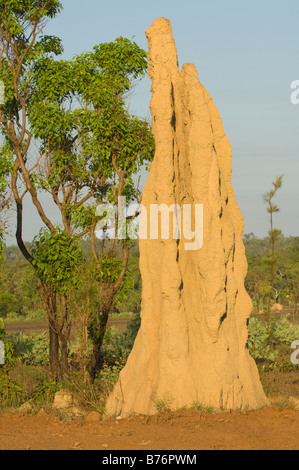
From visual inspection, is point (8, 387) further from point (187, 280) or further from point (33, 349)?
point (33, 349)

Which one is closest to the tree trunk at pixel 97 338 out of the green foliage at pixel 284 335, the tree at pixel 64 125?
the tree at pixel 64 125

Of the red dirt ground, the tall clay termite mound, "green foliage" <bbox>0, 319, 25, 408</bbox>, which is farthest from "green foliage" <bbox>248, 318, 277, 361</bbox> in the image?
the red dirt ground

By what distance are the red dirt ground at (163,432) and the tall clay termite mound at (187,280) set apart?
48cm

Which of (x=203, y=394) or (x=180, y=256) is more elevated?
(x=180, y=256)

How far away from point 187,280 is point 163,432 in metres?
2.35

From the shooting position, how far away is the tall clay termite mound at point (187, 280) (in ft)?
28.9

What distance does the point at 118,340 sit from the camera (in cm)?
1734

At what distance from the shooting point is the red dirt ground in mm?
7109

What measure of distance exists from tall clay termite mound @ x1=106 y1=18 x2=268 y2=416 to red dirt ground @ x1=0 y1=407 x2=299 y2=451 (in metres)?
0.48

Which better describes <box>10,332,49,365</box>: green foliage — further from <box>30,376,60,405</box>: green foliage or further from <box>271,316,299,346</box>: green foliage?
<box>271,316,299,346</box>: green foliage

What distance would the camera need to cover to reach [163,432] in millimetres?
7680
